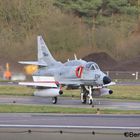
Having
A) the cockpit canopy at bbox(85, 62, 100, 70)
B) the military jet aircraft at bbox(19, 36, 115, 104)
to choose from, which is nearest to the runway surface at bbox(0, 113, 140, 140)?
the military jet aircraft at bbox(19, 36, 115, 104)

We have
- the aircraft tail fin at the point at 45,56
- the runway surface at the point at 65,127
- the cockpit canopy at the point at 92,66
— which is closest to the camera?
the runway surface at the point at 65,127

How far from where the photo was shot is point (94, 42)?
76.6 meters

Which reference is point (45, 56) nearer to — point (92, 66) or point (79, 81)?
point (79, 81)

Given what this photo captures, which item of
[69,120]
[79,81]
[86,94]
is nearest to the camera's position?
[69,120]

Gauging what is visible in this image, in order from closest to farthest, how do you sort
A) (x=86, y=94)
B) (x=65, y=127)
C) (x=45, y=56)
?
(x=65, y=127)
(x=86, y=94)
(x=45, y=56)

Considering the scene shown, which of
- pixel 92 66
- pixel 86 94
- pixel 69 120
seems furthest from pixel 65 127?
pixel 92 66

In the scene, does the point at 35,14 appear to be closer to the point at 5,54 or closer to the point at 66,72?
the point at 5,54

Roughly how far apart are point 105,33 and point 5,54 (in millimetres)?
14937

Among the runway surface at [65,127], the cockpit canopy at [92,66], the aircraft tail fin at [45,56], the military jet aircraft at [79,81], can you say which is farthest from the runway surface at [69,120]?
the aircraft tail fin at [45,56]

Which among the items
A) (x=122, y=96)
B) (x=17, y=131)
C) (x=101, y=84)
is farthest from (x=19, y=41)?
(x=17, y=131)

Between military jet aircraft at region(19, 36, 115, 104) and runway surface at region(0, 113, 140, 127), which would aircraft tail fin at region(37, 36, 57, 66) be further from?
runway surface at region(0, 113, 140, 127)

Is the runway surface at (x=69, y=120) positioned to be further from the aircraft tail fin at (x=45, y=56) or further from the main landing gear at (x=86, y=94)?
the aircraft tail fin at (x=45, y=56)

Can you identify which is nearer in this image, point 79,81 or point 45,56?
point 79,81

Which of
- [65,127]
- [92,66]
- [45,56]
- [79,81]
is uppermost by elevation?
[45,56]
